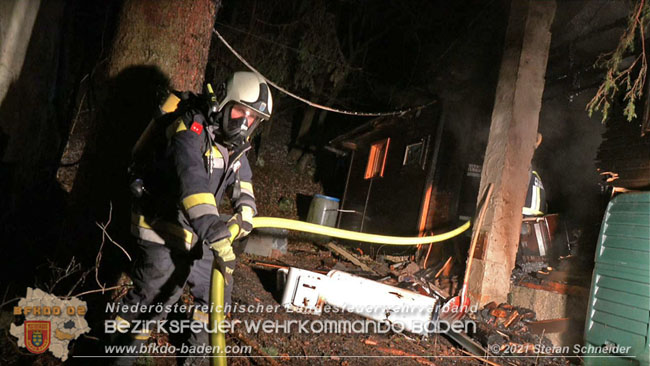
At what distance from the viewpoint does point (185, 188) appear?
2.36 meters

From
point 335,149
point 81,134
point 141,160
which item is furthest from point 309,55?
point 141,160

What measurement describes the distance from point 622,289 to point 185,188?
5190 mm

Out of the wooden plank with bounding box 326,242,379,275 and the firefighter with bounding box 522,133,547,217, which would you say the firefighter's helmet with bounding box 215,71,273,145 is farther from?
the firefighter with bounding box 522,133,547,217

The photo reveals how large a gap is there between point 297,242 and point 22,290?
6923mm

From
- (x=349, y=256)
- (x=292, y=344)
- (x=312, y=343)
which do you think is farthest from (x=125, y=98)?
(x=349, y=256)

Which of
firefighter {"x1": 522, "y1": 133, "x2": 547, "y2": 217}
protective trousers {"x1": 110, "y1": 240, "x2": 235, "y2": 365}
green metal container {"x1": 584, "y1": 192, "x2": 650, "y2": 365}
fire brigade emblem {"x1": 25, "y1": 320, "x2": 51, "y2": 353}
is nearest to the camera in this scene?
fire brigade emblem {"x1": 25, "y1": 320, "x2": 51, "y2": 353}

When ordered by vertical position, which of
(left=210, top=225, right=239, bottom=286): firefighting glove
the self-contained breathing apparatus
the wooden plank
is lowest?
the wooden plank

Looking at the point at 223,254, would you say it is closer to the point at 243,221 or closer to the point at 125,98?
the point at 243,221

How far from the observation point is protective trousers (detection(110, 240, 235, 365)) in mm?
2533

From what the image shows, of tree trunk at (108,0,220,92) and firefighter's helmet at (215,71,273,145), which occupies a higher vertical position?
tree trunk at (108,0,220,92)

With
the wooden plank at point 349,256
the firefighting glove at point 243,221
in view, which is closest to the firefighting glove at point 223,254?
the firefighting glove at point 243,221

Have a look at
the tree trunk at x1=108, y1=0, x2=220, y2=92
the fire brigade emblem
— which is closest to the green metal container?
the tree trunk at x1=108, y1=0, x2=220, y2=92

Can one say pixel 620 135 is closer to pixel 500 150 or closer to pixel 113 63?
pixel 500 150

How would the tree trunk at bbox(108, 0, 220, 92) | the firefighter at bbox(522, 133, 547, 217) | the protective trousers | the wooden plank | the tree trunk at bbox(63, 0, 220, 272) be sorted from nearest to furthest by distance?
the protective trousers < the tree trunk at bbox(63, 0, 220, 272) < the tree trunk at bbox(108, 0, 220, 92) < the firefighter at bbox(522, 133, 547, 217) < the wooden plank
